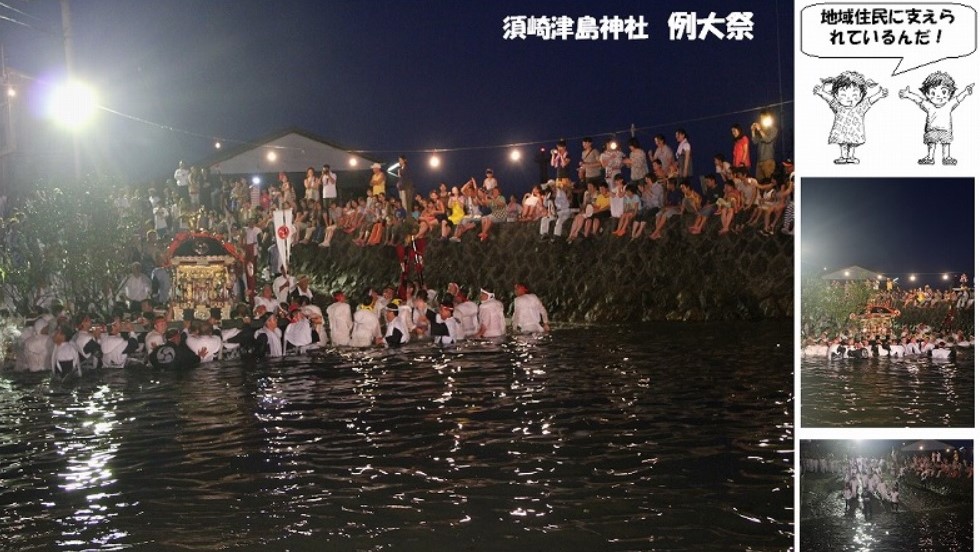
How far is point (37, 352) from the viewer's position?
18.2 meters

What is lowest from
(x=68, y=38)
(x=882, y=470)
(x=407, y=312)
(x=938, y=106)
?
(x=882, y=470)

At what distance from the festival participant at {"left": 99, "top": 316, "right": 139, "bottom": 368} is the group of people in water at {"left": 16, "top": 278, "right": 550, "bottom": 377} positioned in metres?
0.02

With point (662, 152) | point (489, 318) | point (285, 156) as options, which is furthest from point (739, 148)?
point (285, 156)

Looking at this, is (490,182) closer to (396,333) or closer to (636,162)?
(636,162)

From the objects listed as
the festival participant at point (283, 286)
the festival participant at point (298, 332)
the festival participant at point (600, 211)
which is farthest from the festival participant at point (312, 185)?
the festival participant at point (298, 332)

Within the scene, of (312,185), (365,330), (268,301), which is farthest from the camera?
(312,185)

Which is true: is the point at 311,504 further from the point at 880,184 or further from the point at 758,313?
the point at 758,313

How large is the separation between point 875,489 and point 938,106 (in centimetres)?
216

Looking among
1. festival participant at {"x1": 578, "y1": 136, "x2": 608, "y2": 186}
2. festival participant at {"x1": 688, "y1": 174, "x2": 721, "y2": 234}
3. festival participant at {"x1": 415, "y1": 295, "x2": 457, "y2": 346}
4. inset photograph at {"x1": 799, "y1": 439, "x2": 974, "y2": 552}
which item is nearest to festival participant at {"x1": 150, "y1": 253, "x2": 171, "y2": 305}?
festival participant at {"x1": 415, "y1": 295, "x2": 457, "y2": 346}

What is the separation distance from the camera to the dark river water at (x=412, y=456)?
838 centimetres

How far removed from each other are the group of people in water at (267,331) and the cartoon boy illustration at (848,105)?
13.7 meters

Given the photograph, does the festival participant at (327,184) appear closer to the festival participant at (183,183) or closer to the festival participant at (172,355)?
the festival participant at (183,183)

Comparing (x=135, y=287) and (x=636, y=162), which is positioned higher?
(x=636, y=162)

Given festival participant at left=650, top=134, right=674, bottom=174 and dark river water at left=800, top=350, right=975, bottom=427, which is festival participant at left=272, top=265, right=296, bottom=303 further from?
dark river water at left=800, top=350, right=975, bottom=427
